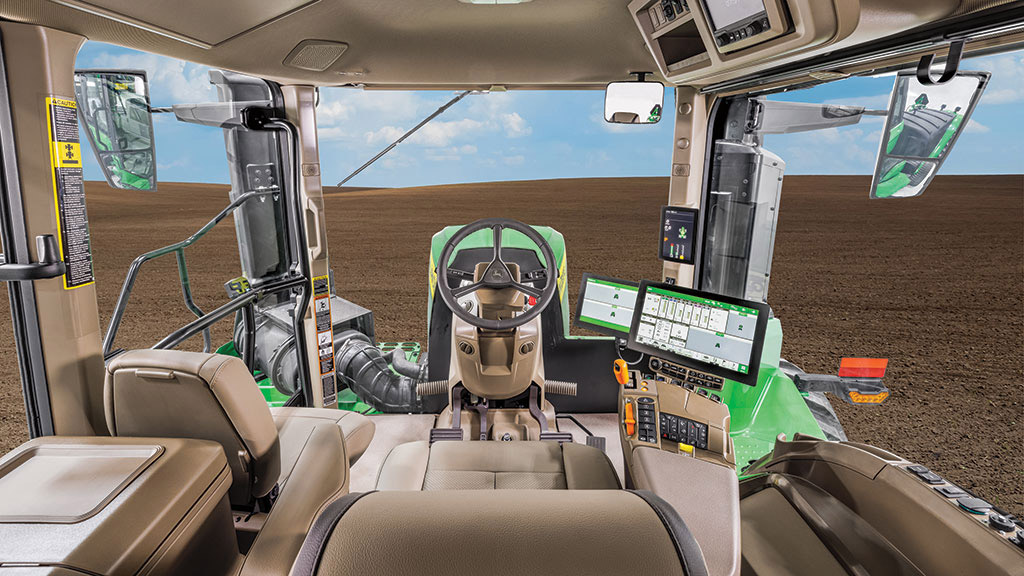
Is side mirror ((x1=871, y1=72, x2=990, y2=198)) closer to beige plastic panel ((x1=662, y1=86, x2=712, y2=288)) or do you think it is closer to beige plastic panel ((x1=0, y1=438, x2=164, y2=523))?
beige plastic panel ((x1=662, y1=86, x2=712, y2=288))

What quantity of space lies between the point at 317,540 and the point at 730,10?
180 centimetres

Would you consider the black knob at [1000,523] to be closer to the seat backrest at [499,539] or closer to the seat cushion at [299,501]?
the seat backrest at [499,539]

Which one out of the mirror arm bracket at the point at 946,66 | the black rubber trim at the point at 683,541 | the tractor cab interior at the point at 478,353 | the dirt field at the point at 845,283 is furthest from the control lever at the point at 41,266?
the dirt field at the point at 845,283

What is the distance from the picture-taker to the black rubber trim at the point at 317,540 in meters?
0.62

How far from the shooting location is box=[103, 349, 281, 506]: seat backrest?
1.35 metres

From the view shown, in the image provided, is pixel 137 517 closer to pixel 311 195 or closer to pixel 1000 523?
pixel 1000 523

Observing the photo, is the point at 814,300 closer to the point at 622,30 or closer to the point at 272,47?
the point at 622,30

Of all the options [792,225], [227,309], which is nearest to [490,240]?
[227,309]

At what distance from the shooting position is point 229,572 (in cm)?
133

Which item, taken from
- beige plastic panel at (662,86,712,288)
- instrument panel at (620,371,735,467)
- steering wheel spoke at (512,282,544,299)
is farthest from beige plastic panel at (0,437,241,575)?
beige plastic panel at (662,86,712,288)

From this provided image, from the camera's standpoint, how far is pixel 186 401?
137cm

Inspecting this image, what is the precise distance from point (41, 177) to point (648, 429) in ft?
7.56

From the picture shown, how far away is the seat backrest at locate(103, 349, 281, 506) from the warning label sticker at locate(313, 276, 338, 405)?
2.03 metres

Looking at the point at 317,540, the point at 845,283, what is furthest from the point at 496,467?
the point at 845,283
